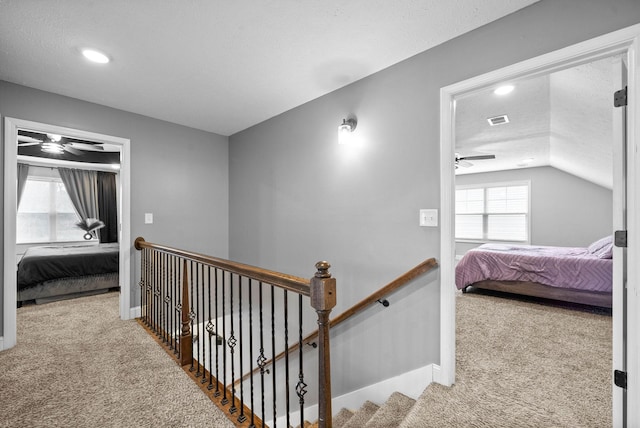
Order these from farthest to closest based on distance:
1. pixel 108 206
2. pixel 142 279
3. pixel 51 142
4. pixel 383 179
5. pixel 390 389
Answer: pixel 108 206 → pixel 51 142 → pixel 142 279 → pixel 383 179 → pixel 390 389

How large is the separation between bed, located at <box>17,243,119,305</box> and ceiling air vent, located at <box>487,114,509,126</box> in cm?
556

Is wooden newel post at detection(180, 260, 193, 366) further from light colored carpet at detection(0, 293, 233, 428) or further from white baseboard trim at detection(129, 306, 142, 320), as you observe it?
white baseboard trim at detection(129, 306, 142, 320)

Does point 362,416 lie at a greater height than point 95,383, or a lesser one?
lesser

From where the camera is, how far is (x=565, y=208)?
18.7ft

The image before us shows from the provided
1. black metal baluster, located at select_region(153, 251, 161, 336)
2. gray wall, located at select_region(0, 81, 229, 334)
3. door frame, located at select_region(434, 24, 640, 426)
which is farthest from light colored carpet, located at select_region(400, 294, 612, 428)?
gray wall, located at select_region(0, 81, 229, 334)

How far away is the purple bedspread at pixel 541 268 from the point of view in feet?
11.1

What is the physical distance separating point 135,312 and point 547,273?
199 inches

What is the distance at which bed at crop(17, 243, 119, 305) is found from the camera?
3.74 m

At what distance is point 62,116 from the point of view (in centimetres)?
272

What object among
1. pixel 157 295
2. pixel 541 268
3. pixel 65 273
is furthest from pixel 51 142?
pixel 541 268

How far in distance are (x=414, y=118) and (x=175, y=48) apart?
1777 mm

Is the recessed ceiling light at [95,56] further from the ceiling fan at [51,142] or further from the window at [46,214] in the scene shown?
the window at [46,214]

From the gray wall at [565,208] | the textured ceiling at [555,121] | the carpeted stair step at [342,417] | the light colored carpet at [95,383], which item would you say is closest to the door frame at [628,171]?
the textured ceiling at [555,121]

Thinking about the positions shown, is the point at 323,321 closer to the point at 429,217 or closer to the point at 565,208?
the point at 429,217
